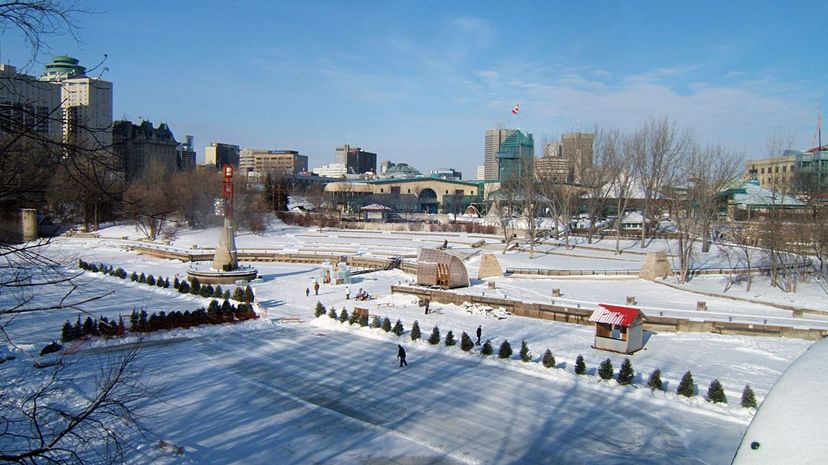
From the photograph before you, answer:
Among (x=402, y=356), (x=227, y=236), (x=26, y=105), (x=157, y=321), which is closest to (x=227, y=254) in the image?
(x=227, y=236)

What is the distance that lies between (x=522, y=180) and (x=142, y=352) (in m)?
50.8

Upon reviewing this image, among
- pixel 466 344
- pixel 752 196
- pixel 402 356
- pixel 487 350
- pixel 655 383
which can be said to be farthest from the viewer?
pixel 752 196

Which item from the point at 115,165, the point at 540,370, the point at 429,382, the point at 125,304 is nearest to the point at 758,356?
the point at 540,370

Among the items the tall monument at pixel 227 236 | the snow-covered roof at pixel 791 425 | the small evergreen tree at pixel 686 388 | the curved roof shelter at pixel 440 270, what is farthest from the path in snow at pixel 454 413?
the tall monument at pixel 227 236

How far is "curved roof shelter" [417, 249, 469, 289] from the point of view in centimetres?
3644

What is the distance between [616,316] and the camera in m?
23.3

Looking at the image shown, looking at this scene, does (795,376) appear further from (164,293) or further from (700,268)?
(700,268)

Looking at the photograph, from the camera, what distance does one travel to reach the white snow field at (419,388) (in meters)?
14.1

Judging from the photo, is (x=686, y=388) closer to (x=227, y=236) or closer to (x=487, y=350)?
(x=487, y=350)

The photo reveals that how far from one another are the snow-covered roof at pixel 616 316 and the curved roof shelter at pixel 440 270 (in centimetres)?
1348

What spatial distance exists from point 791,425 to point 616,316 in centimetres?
1799

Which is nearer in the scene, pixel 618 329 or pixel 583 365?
pixel 583 365

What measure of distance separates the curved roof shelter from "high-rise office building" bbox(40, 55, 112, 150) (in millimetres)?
30910

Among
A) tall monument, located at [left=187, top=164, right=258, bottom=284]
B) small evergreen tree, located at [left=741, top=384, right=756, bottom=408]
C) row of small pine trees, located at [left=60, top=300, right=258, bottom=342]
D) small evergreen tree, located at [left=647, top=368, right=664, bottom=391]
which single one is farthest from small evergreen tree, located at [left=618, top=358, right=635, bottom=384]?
tall monument, located at [left=187, top=164, right=258, bottom=284]
